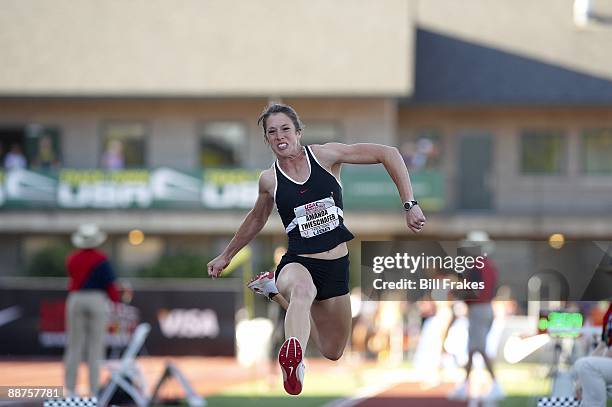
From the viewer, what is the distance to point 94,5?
2989cm

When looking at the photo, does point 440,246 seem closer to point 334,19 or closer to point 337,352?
point 337,352

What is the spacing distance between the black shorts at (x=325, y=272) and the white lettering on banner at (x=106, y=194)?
22.6 m

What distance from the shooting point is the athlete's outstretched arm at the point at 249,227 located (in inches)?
276

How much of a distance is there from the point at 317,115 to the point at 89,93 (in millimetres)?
5388

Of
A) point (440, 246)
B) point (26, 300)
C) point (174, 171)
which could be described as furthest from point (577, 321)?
point (174, 171)

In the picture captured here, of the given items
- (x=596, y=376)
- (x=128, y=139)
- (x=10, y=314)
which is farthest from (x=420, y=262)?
(x=128, y=139)

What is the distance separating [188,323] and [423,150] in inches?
357

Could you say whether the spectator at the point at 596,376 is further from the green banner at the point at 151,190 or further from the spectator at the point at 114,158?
the spectator at the point at 114,158

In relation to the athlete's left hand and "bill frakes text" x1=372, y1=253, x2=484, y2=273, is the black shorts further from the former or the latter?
the athlete's left hand

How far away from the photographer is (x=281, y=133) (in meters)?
6.64

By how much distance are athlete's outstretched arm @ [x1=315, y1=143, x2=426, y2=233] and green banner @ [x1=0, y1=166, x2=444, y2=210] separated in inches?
870

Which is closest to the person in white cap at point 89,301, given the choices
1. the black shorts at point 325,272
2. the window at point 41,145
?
the black shorts at point 325,272

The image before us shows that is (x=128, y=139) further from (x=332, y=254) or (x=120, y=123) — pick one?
(x=332, y=254)

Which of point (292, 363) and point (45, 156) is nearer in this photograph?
point (292, 363)
